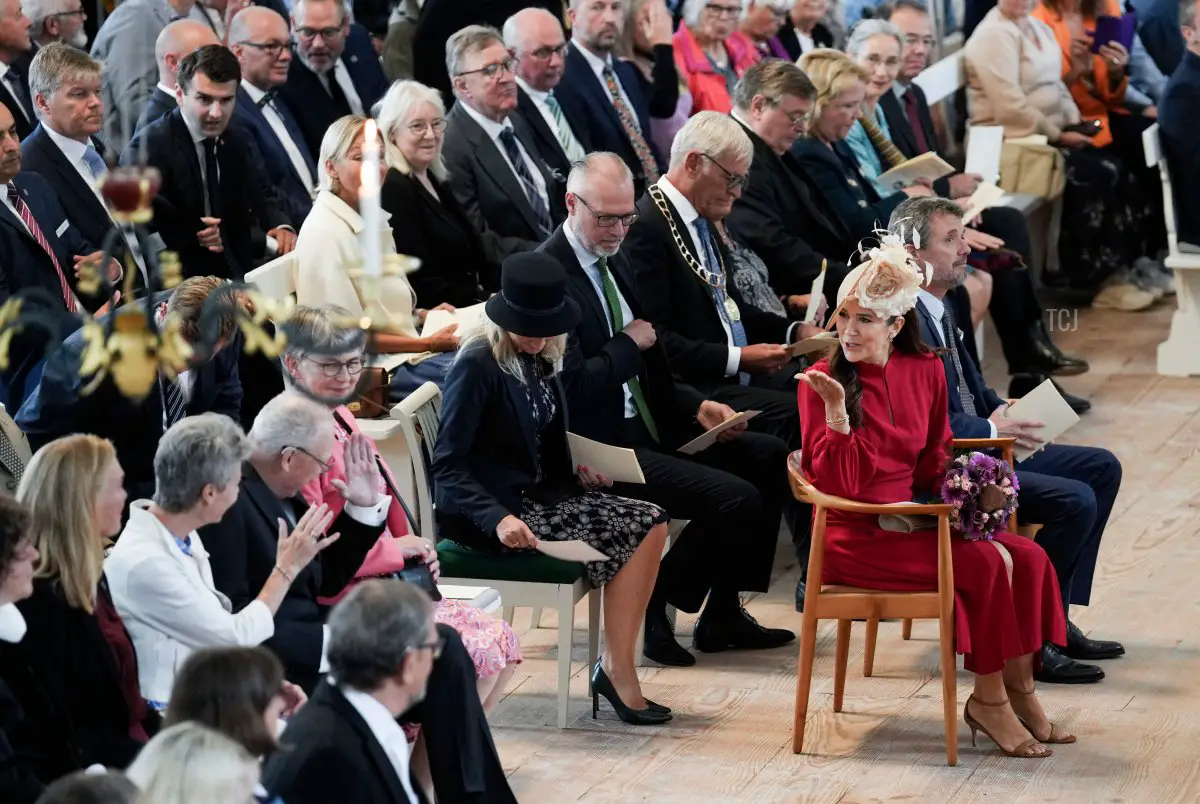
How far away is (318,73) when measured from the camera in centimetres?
682

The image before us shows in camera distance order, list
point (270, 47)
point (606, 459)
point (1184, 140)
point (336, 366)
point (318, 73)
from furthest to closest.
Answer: point (1184, 140) → point (318, 73) → point (270, 47) → point (606, 459) → point (336, 366)

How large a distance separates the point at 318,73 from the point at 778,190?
1.72 m

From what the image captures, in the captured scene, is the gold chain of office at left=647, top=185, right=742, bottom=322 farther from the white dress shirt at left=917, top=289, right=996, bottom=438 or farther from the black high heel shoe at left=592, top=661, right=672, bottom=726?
the black high heel shoe at left=592, top=661, right=672, bottom=726

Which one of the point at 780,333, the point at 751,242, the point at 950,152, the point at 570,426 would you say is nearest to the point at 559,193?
the point at 751,242

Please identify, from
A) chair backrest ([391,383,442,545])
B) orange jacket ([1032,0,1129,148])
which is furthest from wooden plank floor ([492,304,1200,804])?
orange jacket ([1032,0,1129,148])

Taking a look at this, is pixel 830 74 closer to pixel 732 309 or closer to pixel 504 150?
pixel 504 150

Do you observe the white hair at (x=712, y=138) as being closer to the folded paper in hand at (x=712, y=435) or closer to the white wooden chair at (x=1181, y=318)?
the folded paper in hand at (x=712, y=435)

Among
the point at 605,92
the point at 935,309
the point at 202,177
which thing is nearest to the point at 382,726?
the point at 202,177

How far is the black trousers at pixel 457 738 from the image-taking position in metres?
3.72

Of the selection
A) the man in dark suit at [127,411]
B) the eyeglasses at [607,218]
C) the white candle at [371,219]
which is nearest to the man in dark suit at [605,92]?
the eyeglasses at [607,218]

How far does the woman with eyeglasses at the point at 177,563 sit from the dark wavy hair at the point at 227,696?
582 millimetres

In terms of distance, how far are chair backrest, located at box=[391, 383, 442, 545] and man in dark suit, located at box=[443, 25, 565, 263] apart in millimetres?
1281

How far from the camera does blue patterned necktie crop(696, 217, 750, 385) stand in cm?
577

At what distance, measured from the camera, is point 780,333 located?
20.0 feet
